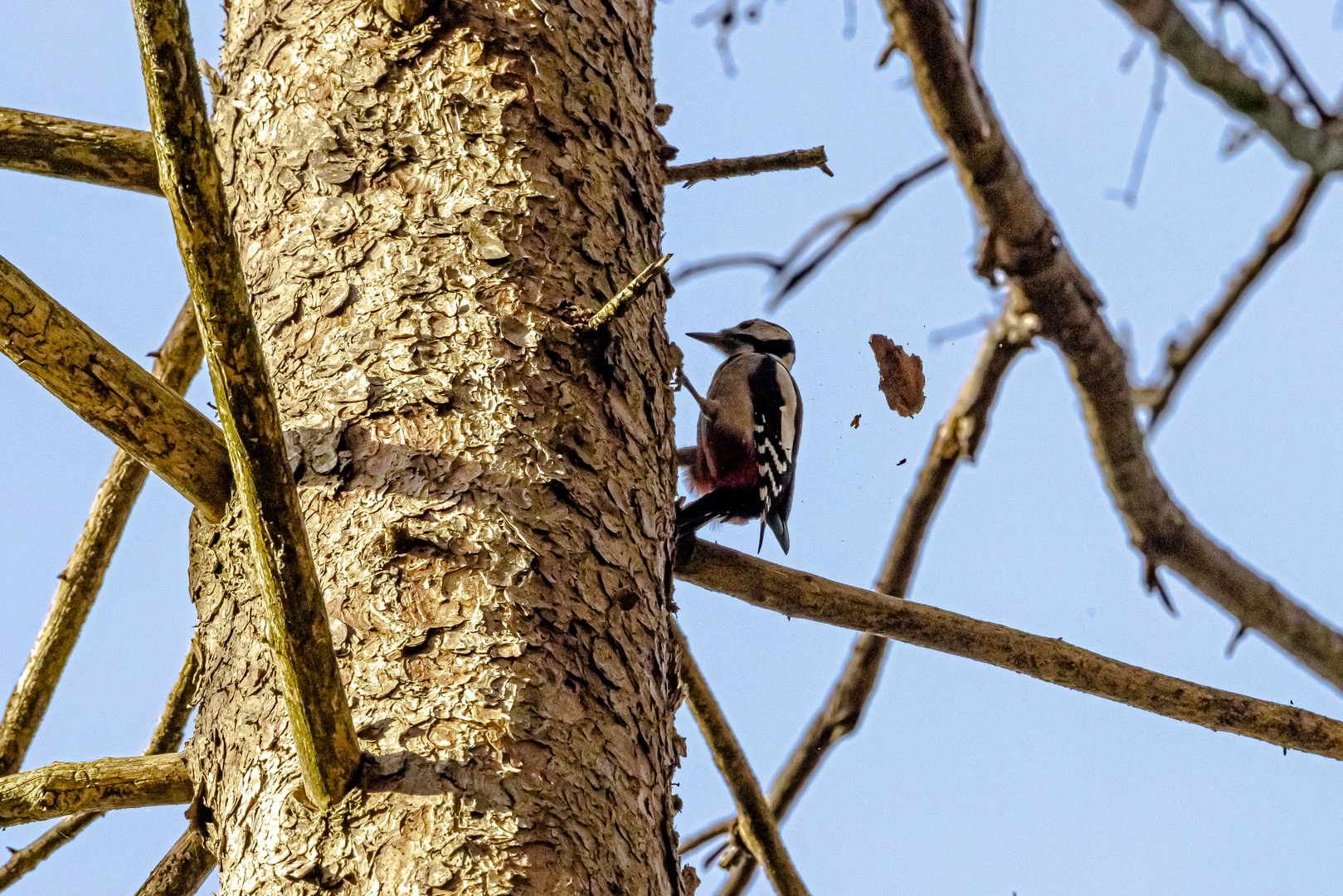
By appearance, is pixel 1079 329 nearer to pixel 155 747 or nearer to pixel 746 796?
pixel 746 796

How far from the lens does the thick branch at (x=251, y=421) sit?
118cm

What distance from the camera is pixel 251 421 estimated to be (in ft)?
4.33

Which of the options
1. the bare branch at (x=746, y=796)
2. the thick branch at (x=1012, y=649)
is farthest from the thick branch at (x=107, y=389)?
the bare branch at (x=746, y=796)

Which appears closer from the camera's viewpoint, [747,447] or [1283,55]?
[1283,55]

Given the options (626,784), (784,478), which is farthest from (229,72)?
(784,478)

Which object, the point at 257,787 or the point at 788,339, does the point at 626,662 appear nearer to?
the point at 257,787

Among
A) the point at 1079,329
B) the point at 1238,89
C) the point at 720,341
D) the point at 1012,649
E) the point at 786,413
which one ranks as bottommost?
the point at 1012,649

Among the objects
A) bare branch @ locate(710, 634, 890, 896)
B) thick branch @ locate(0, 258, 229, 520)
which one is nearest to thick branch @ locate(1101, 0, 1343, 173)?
thick branch @ locate(0, 258, 229, 520)

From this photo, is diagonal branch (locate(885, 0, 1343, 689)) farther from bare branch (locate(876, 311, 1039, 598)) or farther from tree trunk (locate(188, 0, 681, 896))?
tree trunk (locate(188, 0, 681, 896))

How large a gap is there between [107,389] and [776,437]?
11.0ft

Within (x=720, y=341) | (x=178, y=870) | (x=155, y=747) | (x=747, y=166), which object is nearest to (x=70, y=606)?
(x=155, y=747)

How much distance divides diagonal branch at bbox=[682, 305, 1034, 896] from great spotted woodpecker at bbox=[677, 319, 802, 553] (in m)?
0.75

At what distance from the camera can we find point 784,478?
16.0 ft

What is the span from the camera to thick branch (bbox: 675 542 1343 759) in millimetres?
2404
